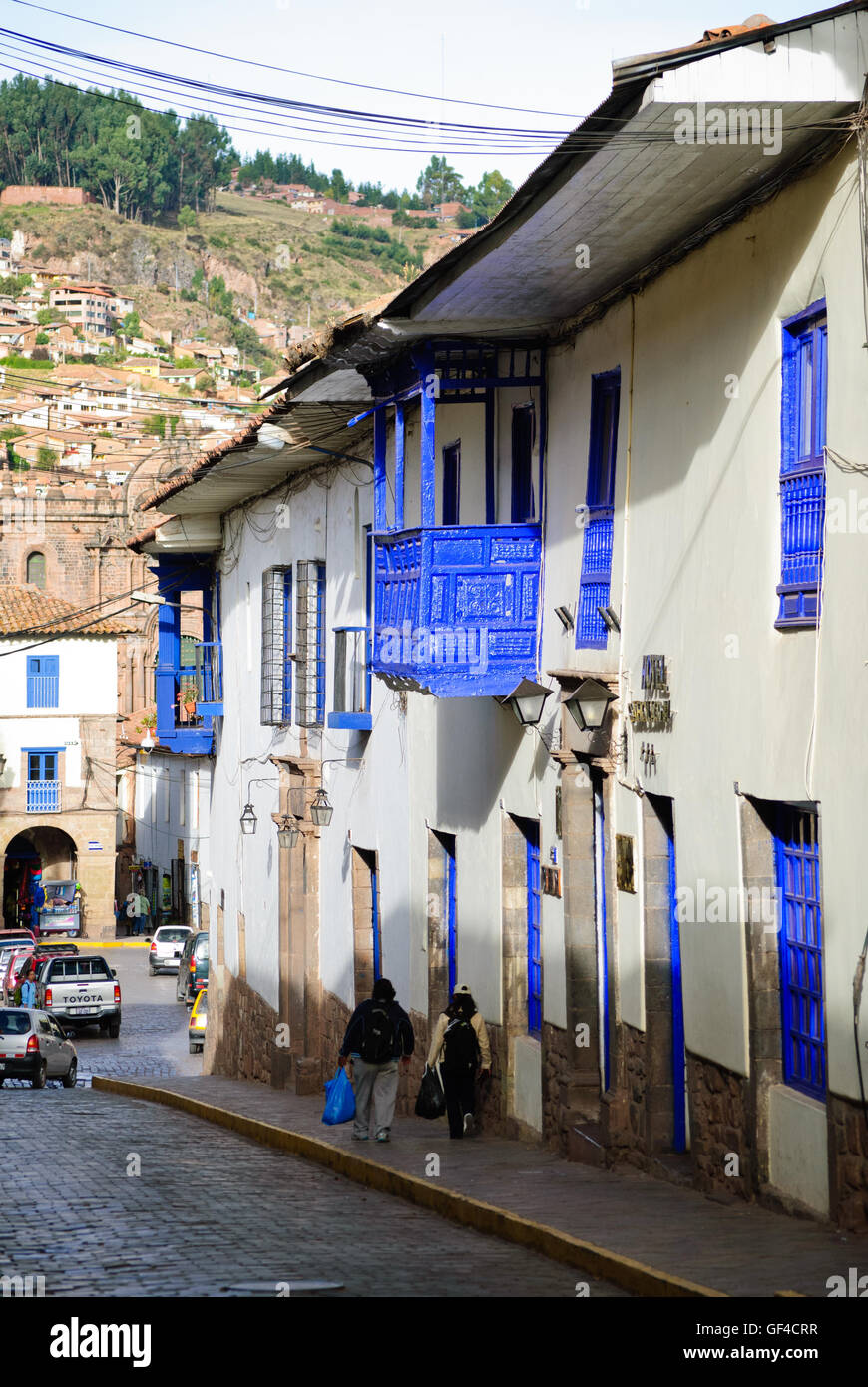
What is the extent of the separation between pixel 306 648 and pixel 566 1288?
13877mm

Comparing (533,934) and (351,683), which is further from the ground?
(351,683)

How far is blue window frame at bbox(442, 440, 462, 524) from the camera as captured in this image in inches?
624

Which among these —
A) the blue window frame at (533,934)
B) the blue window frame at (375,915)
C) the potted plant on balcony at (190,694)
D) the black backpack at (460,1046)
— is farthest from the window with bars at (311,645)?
the black backpack at (460,1046)

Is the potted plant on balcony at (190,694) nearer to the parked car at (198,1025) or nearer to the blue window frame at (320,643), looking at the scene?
the parked car at (198,1025)

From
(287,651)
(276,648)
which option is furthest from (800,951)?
(276,648)

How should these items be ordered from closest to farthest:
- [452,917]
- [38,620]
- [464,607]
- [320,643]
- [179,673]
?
[464,607], [452,917], [320,643], [179,673], [38,620]

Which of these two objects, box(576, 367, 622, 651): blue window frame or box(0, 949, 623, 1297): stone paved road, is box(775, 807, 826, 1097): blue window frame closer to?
box(0, 949, 623, 1297): stone paved road

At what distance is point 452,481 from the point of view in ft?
52.6

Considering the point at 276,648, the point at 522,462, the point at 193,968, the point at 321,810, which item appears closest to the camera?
the point at 522,462

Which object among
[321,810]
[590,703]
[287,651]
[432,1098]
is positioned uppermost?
[287,651]

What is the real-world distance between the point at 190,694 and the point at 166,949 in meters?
18.0

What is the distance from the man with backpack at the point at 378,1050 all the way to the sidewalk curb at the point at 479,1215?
1.72 ft

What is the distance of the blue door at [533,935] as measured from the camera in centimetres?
1445

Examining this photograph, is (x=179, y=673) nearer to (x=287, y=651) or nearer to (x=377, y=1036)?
(x=287, y=651)
